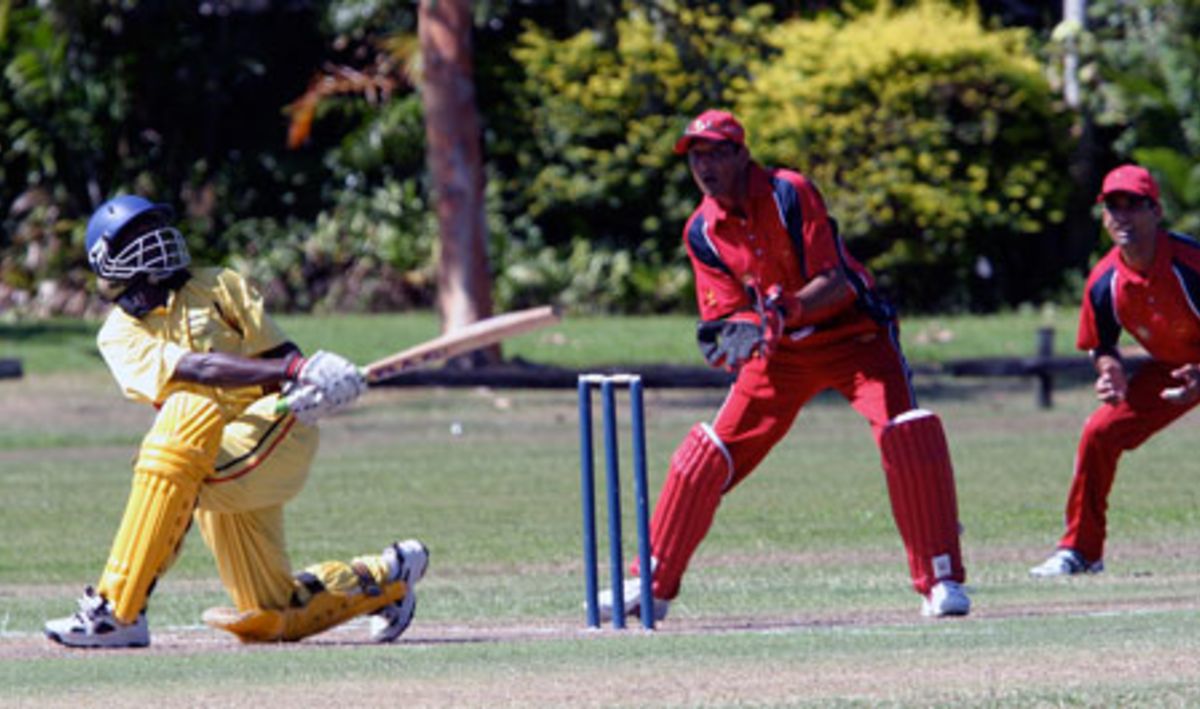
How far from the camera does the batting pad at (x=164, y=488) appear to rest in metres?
9.12

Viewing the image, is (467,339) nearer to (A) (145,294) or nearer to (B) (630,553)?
(A) (145,294)

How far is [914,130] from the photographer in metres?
29.4

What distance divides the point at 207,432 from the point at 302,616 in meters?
0.91

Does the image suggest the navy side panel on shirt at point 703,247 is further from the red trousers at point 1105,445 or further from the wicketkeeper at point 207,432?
the red trousers at point 1105,445

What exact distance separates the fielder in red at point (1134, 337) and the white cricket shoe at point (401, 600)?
3.55 meters

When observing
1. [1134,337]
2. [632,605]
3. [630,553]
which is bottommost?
[630,553]

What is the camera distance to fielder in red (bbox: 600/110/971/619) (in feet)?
32.7

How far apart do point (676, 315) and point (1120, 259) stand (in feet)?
60.4

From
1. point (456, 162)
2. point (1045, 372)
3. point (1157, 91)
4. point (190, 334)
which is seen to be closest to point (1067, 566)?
point (190, 334)

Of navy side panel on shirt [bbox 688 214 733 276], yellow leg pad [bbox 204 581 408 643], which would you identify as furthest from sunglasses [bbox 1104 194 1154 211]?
yellow leg pad [bbox 204 581 408 643]

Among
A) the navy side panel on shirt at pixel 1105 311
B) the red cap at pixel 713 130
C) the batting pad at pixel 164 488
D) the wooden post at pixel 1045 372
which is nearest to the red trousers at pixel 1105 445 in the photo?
the navy side panel on shirt at pixel 1105 311

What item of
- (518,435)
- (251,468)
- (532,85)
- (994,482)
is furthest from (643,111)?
(251,468)

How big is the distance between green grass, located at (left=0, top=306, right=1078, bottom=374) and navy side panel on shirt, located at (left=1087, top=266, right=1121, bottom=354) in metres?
12.6

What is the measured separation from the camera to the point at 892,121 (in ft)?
97.2
